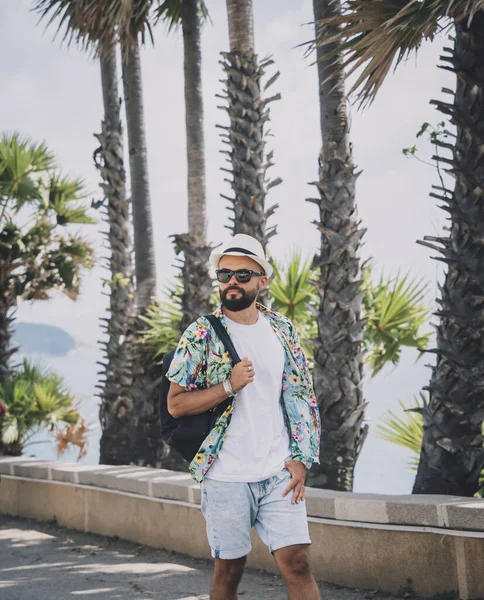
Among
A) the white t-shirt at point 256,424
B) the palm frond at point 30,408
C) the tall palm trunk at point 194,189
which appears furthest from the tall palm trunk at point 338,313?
the palm frond at point 30,408

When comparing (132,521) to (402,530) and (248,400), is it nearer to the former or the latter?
(402,530)

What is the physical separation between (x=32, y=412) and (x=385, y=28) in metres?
8.39

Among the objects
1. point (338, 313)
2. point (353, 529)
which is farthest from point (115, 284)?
point (353, 529)

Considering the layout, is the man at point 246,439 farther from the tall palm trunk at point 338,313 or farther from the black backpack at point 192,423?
the tall palm trunk at point 338,313

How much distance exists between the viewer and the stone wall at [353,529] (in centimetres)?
490

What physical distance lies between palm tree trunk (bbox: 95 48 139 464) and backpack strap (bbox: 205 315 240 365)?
7560mm

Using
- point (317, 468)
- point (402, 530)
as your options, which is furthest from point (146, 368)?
point (402, 530)

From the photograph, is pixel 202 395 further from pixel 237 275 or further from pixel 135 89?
pixel 135 89

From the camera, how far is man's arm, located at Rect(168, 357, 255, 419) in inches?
140

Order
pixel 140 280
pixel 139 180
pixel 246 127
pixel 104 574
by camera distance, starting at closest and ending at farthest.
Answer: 1. pixel 104 574
2. pixel 246 127
3. pixel 140 280
4. pixel 139 180

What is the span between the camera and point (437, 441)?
6.16 metres

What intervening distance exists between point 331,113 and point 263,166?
118 cm

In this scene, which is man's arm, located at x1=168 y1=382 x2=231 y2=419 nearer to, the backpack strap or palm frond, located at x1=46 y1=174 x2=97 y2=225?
the backpack strap

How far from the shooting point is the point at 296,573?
3.56 m
